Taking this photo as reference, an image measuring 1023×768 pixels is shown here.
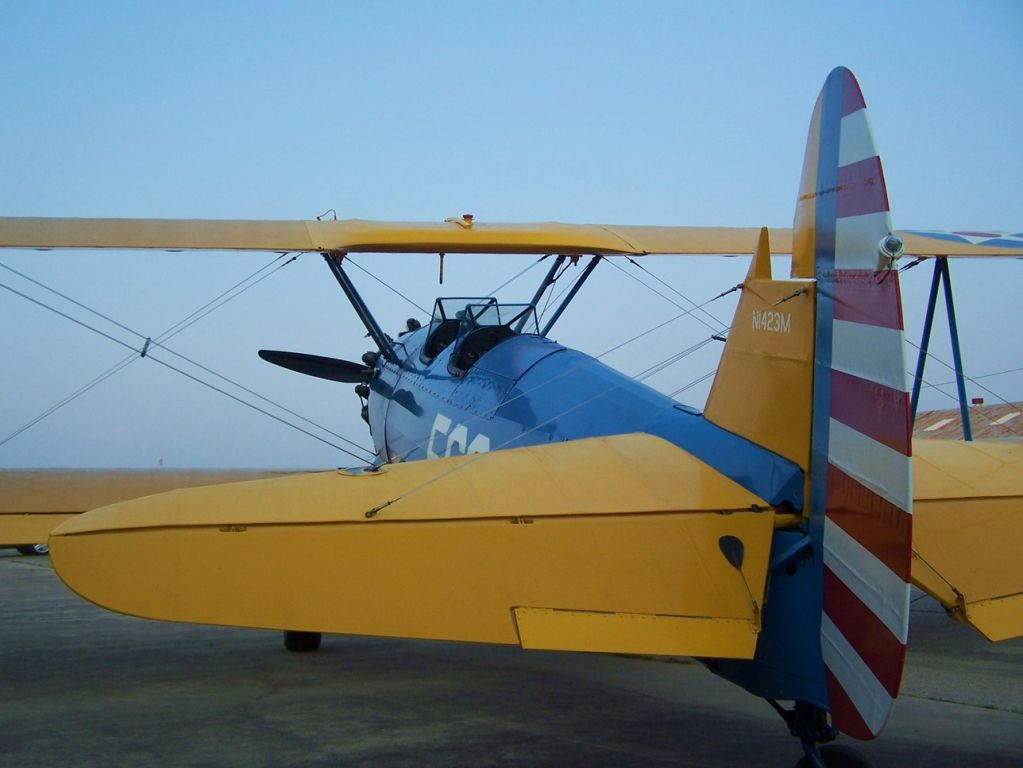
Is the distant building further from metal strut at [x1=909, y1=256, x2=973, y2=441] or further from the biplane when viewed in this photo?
the biplane

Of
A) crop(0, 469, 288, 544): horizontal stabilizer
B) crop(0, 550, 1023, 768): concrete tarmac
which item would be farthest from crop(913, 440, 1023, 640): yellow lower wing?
crop(0, 469, 288, 544): horizontal stabilizer

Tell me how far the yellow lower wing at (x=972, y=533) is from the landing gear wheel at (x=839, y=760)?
25.3 inches

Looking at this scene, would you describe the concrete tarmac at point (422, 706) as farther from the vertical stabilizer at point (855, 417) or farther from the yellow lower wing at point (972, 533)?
the vertical stabilizer at point (855, 417)

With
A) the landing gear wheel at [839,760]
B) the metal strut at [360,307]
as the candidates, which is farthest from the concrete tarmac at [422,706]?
the metal strut at [360,307]

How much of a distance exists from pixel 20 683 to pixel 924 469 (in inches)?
208

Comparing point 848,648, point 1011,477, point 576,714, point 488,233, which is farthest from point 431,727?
point 488,233

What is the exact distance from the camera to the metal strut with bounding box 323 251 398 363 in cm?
845

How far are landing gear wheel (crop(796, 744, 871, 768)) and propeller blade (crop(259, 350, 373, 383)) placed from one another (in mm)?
6481

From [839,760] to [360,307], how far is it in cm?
604

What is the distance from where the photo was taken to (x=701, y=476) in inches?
156

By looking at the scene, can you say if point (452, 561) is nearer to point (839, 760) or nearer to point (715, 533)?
point (715, 533)

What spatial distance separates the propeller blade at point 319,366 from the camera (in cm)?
973

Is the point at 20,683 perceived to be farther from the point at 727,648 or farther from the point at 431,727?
the point at 727,648

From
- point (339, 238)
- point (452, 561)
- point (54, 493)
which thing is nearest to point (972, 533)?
point (452, 561)
